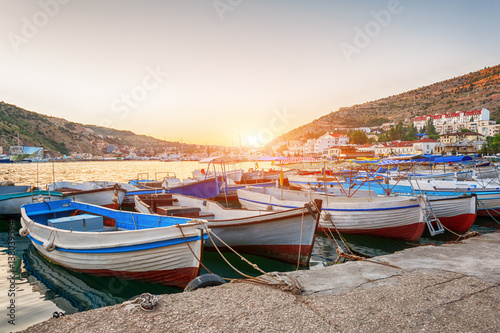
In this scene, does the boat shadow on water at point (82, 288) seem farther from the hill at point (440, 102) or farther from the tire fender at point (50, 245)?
the hill at point (440, 102)

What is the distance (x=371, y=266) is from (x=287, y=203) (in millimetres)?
6630

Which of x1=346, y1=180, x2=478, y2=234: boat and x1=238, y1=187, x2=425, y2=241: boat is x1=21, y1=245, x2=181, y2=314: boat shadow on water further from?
x1=346, y1=180, x2=478, y2=234: boat

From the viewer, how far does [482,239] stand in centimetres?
895

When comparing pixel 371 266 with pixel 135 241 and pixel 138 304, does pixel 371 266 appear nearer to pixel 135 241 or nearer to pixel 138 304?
pixel 138 304

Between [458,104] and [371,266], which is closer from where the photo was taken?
[371,266]

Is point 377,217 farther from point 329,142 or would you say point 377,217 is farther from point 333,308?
point 329,142

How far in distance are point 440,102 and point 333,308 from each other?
19015 centimetres

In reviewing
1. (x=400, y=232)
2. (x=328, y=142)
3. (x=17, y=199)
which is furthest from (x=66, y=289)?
(x=328, y=142)

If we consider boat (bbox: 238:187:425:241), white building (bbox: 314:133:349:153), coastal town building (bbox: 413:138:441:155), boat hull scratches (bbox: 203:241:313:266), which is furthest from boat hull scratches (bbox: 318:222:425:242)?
white building (bbox: 314:133:349:153)

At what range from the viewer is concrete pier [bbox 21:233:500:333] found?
370 centimetres

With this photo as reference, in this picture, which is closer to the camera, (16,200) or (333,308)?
(333,308)

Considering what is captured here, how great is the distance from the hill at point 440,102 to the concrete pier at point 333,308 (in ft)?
489

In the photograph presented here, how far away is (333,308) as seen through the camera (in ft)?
13.7

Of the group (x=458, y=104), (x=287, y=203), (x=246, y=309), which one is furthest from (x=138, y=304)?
(x=458, y=104)
